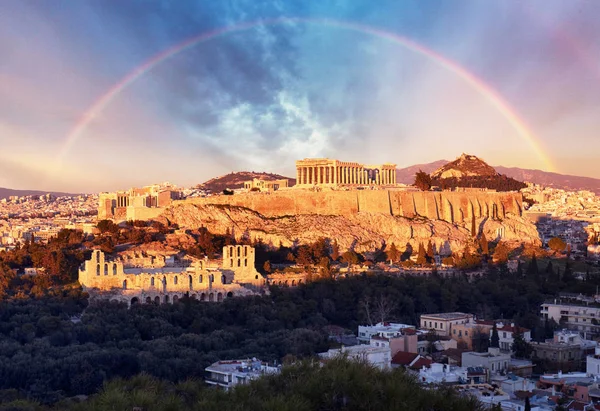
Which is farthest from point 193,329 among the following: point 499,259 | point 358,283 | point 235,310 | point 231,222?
point 499,259

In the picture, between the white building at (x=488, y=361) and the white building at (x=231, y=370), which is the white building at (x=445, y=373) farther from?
the white building at (x=231, y=370)

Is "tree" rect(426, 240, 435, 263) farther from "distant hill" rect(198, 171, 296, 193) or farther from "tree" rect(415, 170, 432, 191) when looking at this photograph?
"distant hill" rect(198, 171, 296, 193)

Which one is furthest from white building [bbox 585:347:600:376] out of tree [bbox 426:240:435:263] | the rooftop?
tree [bbox 426:240:435:263]

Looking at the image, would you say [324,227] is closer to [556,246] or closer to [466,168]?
[556,246]

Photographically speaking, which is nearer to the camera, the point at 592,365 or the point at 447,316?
the point at 592,365

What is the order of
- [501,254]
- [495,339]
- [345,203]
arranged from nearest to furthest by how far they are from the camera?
[495,339]
[501,254]
[345,203]

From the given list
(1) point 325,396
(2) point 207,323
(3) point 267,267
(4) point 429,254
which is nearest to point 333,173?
(4) point 429,254
